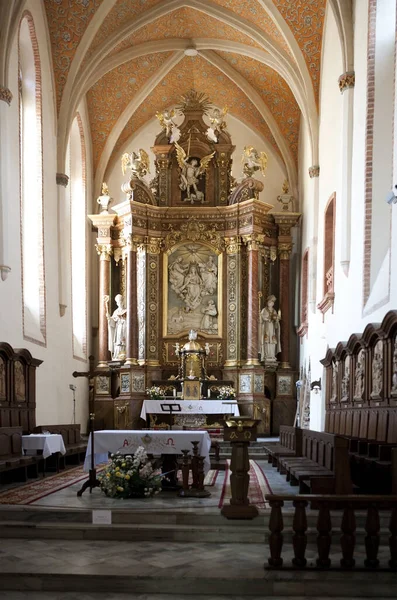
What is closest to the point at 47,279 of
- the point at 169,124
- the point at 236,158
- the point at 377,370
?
the point at 169,124

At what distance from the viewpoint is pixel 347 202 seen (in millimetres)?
13961

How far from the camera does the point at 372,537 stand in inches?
258

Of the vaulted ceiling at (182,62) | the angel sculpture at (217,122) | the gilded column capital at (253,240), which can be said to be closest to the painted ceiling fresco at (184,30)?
the vaulted ceiling at (182,62)

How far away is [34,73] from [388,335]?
1016 centimetres

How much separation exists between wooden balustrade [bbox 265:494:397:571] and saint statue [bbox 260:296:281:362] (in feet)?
46.1

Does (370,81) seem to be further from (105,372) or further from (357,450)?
(105,372)

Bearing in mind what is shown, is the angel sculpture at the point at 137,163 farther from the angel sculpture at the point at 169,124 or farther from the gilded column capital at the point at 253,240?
the gilded column capital at the point at 253,240

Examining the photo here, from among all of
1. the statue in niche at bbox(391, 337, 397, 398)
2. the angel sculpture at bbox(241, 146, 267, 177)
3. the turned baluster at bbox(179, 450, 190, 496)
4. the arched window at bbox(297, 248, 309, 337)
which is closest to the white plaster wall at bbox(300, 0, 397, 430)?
the arched window at bbox(297, 248, 309, 337)

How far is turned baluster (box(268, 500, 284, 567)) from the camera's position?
261 inches

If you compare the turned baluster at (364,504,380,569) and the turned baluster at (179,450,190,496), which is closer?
the turned baluster at (364,504,380,569)

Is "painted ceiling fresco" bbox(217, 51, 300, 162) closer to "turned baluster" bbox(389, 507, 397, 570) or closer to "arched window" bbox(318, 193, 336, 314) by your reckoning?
"arched window" bbox(318, 193, 336, 314)

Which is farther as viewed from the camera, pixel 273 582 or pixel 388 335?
pixel 388 335

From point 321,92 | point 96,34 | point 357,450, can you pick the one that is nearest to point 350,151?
point 321,92

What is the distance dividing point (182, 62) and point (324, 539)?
1757cm
